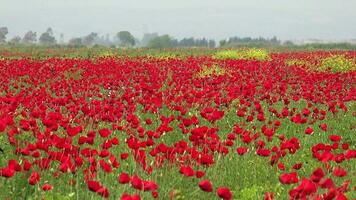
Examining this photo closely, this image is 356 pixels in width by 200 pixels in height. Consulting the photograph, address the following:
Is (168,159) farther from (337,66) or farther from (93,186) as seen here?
(337,66)

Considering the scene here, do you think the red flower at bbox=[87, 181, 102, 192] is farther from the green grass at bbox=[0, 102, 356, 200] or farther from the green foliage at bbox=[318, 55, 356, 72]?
the green foliage at bbox=[318, 55, 356, 72]

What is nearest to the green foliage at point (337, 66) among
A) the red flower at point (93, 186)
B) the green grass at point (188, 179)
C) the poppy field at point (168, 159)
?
the poppy field at point (168, 159)

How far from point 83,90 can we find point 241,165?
627 centimetres

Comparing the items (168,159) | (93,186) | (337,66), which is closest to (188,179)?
(168,159)

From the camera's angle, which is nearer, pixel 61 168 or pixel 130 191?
pixel 61 168

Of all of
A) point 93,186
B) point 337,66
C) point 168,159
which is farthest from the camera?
point 337,66

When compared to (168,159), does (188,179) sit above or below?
below

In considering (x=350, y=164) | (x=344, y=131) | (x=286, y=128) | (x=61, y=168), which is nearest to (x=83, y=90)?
(x=286, y=128)

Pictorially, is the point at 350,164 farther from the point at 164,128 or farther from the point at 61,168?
the point at 61,168

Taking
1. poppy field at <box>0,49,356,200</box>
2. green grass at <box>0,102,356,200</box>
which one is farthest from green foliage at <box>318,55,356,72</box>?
green grass at <box>0,102,356,200</box>

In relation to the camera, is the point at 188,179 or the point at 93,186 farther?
the point at 188,179

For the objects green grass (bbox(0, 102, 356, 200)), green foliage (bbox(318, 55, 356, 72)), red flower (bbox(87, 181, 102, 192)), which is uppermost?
red flower (bbox(87, 181, 102, 192))

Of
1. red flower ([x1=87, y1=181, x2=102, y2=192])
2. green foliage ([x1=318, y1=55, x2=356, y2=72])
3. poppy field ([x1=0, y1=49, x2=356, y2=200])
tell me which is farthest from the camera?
green foliage ([x1=318, y1=55, x2=356, y2=72])

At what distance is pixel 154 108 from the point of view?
9703mm
